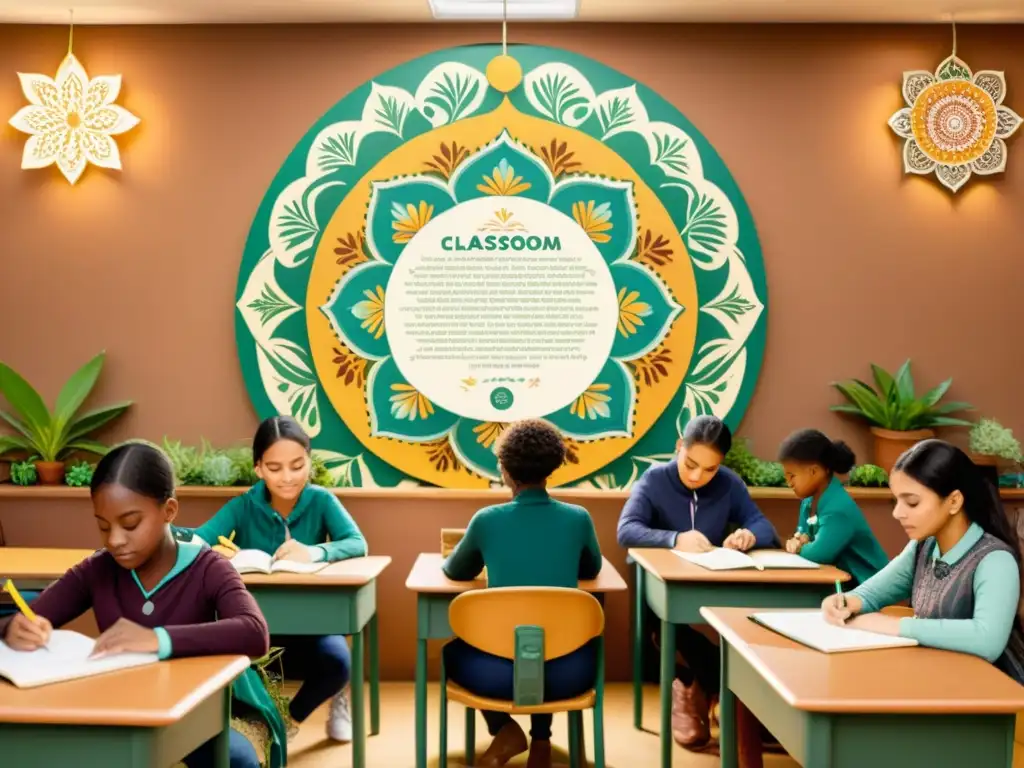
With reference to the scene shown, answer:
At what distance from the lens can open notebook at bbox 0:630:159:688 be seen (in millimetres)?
1986

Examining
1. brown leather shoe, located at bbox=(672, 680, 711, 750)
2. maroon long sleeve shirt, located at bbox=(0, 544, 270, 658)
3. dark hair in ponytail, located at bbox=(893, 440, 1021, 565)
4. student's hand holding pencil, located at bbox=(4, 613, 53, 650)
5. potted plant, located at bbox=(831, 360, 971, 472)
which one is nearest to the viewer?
student's hand holding pencil, located at bbox=(4, 613, 53, 650)

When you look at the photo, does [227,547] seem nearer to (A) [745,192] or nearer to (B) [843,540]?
(B) [843,540]

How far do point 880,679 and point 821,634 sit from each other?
0.33 meters

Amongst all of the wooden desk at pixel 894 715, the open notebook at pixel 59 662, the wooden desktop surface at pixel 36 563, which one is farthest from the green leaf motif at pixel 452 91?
the wooden desk at pixel 894 715

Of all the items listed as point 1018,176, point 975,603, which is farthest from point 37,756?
point 1018,176

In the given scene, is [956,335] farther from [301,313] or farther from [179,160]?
[179,160]

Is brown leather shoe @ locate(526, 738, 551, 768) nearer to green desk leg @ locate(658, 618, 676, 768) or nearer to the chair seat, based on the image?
the chair seat

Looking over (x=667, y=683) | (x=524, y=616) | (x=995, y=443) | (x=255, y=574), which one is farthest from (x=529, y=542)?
(x=995, y=443)

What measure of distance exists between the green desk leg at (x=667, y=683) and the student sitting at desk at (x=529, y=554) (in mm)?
377

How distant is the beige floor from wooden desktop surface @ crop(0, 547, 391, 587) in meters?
0.69

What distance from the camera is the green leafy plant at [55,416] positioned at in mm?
4715

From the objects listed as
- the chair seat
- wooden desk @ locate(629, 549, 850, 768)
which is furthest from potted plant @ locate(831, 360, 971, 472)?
the chair seat

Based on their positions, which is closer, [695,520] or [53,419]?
[695,520]

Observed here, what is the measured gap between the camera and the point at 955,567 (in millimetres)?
2479
